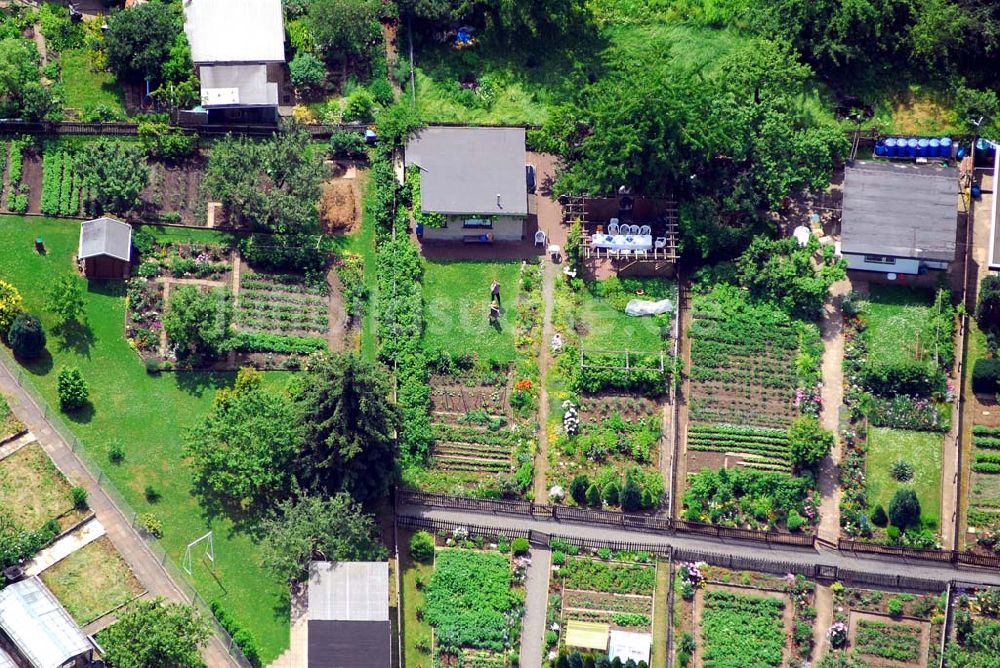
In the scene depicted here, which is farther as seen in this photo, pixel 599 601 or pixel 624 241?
pixel 624 241

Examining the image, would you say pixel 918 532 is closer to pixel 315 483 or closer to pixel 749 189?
pixel 749 189

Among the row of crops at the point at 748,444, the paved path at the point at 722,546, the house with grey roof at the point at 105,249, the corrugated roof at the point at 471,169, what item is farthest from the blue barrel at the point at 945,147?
the house with grey roof at the point at 105,249

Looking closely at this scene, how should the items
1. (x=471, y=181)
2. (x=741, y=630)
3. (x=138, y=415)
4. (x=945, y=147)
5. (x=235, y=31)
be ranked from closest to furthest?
(x=741, y=630) → (x=138, y=415) → (x=471, y=181) → (x=235, y=31) → (x=945, y=147)

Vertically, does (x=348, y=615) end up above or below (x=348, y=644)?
above

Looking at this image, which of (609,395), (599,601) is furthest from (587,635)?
(609,395)

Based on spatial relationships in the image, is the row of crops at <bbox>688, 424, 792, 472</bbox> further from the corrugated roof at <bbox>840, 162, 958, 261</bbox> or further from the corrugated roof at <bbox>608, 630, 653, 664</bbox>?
the corrugated roof at <bbox>840, 162, 958, 261</bbox>

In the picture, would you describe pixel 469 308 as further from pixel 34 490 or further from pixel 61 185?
pixel 34 490

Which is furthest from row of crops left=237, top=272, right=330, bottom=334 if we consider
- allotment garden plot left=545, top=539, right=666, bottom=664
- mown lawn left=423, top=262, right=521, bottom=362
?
allotment garden plot left=545, top=539, right=666, bottom=664
